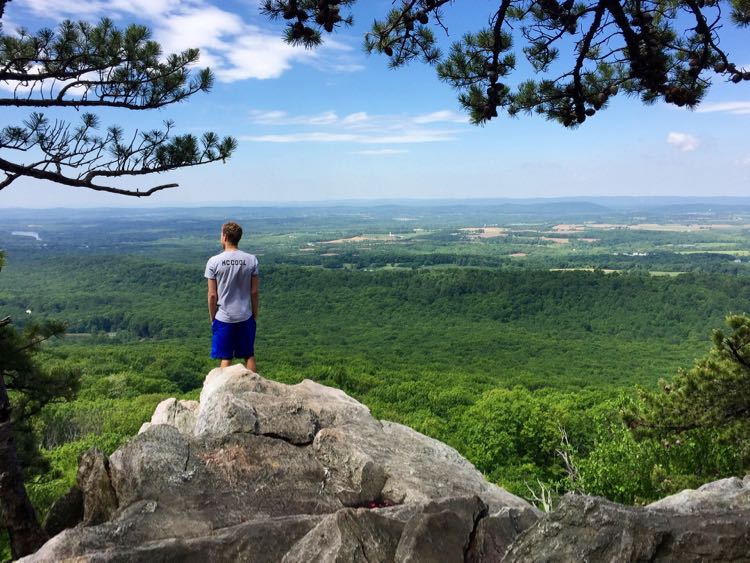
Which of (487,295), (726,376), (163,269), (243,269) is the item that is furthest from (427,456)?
(163,269)

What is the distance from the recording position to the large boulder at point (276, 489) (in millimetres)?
3650

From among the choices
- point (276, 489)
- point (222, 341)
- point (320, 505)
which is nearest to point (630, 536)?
point (320, 505)

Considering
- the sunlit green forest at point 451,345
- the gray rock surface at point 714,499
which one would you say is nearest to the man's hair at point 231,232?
the gray rock surface at point 714,499

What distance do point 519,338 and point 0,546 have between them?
71.5 m

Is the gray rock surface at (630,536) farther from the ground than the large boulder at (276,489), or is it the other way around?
the gray rock surface at (630,536)

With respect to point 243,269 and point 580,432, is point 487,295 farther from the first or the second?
point 243,269

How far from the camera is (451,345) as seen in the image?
75.5 meters

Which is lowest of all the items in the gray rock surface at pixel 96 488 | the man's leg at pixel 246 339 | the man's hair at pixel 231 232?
the gray rock surface at pixel 96 488

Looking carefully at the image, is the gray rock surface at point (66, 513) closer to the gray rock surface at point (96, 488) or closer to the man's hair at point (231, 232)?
the gray rock surface at point (96, 488)

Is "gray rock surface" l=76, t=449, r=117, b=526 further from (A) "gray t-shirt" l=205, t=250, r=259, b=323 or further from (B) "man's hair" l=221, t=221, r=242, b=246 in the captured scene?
(B) "man's hair" l=221, t=221, r=242, b=246

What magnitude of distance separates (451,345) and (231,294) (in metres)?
70.6

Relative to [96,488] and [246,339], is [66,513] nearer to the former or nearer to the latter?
[96,488]

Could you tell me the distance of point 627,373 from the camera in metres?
56.0

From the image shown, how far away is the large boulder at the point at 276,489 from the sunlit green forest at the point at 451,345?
21.7 feet
